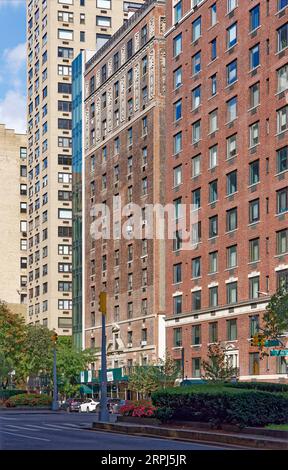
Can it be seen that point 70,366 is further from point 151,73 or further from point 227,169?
point 227,169

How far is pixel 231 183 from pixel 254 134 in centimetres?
556

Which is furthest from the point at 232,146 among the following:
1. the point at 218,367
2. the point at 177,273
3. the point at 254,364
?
the point at 218,367

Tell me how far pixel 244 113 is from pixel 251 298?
16.1 m

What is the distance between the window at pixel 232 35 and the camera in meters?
86.5

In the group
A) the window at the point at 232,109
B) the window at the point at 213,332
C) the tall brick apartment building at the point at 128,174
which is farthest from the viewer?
the tall brick apartment building at the point at 128,174

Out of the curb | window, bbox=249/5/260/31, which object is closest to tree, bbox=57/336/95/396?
window, bbox=249/5/260/31

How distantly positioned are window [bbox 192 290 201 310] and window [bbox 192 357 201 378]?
15.8 feet

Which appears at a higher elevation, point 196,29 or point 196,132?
point 196,29

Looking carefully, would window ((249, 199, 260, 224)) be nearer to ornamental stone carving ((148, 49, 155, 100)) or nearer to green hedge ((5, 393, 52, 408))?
ornamental stone carving ((148, 49, 155, 100))

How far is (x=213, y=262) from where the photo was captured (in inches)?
3494

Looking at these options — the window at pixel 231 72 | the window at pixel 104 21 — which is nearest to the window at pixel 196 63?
the window at pixel 231 72

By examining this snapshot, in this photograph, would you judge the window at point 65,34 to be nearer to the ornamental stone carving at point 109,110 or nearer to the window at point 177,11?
the ornamental stone carving at point 109,110

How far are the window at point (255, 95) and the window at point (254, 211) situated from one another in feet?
27.4
